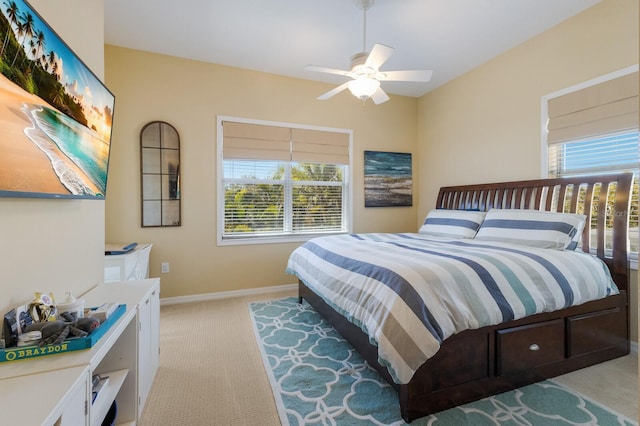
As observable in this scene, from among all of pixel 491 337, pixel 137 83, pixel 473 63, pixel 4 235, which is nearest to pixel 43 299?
pixel 4 235

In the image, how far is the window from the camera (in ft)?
11.6

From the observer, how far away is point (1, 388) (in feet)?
2.70

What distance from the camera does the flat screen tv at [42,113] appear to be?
0.96 meters

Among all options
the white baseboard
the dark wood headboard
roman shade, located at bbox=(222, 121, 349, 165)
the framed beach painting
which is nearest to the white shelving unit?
the white baseboard

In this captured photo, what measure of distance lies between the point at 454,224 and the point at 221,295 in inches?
113

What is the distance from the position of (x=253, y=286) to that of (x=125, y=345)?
222 cm

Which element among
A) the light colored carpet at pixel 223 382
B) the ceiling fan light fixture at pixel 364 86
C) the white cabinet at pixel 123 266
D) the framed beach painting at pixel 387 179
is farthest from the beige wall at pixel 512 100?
the white cabinet at pixel 123 266

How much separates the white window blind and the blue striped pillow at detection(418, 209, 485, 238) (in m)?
0.83

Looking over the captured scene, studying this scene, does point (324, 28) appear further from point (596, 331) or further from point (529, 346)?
point (596, 331)

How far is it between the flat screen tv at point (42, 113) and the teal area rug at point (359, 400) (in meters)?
1.59

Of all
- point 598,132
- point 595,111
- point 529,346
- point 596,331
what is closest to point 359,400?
point 529,346

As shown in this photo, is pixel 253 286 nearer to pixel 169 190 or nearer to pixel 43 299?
pixel 169 190

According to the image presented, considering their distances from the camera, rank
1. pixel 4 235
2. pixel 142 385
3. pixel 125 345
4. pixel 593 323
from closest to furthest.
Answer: pixel 4 235
pixel 125 345
pixel 142 385
pixel 593 323

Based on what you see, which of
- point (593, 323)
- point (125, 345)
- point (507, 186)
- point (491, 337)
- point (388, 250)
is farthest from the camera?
point (507, 186)
